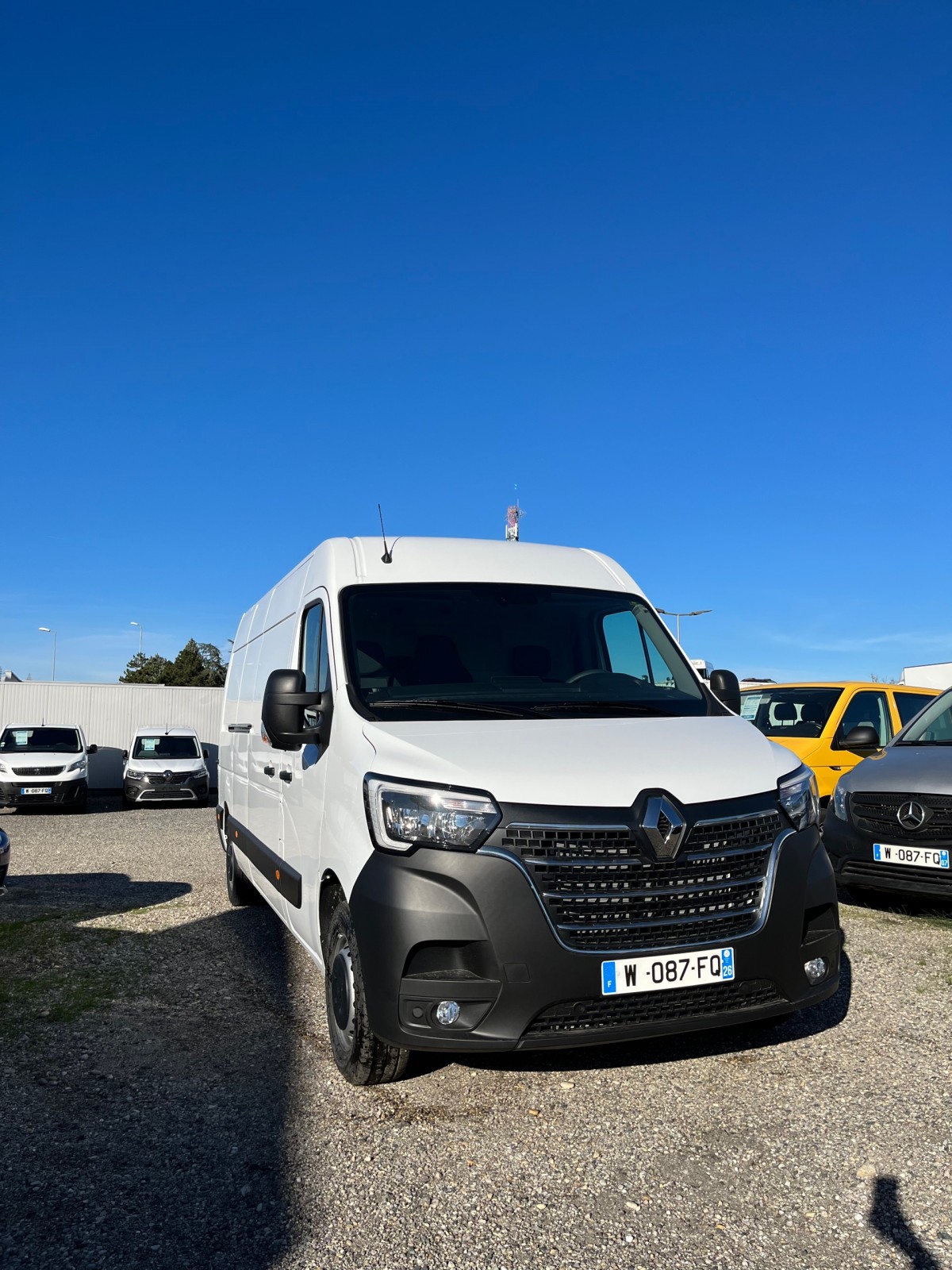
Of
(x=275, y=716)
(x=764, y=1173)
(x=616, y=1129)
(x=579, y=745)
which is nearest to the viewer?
(x=764, y=1173)

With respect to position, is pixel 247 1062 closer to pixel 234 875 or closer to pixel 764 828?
pixel 764 828

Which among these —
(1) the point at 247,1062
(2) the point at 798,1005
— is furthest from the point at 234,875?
(2) the point at 798,1005

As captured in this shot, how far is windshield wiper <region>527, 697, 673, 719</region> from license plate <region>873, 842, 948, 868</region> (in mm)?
2930

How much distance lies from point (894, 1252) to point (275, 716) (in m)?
2.92

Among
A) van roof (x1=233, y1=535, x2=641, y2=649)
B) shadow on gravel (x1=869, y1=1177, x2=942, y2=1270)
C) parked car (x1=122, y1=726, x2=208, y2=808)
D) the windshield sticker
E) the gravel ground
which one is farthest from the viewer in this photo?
parked car (x1=122, y1=726, x2=208, y2=808)

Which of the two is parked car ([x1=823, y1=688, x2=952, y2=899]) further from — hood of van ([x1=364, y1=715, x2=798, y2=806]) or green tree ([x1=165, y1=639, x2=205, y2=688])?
green tree ([x1=165, y1=639, x2=205, y2=688])

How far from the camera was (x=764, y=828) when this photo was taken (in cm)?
375

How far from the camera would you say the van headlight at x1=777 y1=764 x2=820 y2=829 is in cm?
386

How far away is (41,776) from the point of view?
18703 millimetres

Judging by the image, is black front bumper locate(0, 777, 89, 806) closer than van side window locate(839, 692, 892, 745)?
No

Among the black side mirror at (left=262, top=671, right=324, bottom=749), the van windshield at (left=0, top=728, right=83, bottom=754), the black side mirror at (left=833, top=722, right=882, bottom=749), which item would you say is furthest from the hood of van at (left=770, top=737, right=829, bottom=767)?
the van windshield at (left=0, top=728, right=83, bottom=754)

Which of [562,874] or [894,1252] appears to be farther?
[562,874]

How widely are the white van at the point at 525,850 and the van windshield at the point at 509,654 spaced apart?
0.02m

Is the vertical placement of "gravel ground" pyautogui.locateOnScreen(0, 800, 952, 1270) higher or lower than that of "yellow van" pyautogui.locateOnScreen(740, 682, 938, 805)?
lower
